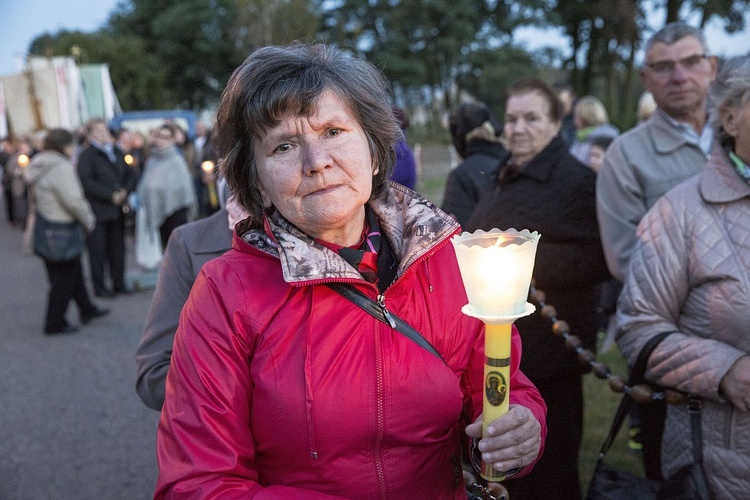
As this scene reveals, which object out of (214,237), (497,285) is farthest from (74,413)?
(497,285)

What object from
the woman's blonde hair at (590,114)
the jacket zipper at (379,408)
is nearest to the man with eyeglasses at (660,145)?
the jacket zipper at (379,408)

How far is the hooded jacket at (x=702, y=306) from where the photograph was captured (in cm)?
218

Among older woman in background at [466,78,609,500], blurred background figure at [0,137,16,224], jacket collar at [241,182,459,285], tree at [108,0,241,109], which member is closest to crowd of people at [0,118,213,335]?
older woman in background at [466,78,609,500]

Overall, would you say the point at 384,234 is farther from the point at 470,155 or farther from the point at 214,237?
the point at 470,155

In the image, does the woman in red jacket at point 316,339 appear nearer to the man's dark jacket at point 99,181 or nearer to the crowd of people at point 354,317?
the crowd of people at point 354,317

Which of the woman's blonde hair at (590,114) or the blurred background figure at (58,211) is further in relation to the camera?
the woman's blonde hair at (590,114)

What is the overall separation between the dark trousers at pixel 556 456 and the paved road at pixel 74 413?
232 centimetres

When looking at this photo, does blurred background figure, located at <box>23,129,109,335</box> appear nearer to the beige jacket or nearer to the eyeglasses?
the beige jacket

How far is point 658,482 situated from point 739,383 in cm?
41

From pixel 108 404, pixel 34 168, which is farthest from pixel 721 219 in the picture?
pixel 34 168

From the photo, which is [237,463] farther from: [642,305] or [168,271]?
[642,305]

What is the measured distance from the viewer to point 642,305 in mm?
2410

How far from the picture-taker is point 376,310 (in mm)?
1655

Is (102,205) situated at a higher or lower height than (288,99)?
A: lower
